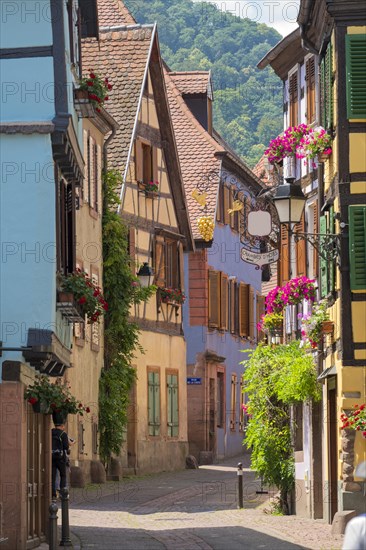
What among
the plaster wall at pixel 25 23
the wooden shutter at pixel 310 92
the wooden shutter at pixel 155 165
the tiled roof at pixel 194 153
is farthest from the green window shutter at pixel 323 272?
the tiled roof at pixel 194 153

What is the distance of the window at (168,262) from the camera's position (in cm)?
4025

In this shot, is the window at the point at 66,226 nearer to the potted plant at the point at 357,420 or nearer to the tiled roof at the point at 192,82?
the potted plant at the point at 357,420

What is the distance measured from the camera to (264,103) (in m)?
90.6

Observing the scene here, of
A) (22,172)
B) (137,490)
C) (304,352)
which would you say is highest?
(22,172)

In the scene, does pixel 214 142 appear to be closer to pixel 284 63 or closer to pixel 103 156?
pixel 103 156

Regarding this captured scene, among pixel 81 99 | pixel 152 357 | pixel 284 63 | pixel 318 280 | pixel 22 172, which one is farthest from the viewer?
pixel 152 357

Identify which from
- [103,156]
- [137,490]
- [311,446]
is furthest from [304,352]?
[103,156]

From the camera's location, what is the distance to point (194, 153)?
154 feet

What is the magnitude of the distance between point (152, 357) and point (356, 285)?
18.2 metres

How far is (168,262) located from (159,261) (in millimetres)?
870

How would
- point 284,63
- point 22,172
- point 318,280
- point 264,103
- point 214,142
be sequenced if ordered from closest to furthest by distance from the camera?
point 22,172 < point 318,280 < point 284,63 < point 214,142 < point 264,103

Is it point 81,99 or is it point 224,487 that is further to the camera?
point 224,487

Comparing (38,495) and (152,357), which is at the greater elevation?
(152,357)

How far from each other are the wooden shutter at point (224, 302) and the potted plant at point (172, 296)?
6.39 metres
